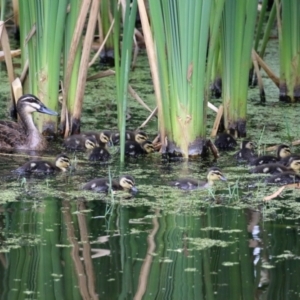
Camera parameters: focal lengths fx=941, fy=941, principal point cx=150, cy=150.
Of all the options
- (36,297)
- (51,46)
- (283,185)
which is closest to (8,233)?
(36,297)

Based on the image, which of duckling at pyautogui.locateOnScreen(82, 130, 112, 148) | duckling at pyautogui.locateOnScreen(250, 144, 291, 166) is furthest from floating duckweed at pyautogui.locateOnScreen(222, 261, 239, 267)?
duckling at pyautogui.locateOnScreen(82, 130, 112, 148)

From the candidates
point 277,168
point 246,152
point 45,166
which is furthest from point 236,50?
point 45,166

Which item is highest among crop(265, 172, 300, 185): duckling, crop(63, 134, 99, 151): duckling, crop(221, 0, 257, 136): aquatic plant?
crop(221, 0, 257, 136): aquatic plant

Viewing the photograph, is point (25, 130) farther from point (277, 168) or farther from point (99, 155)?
point (277, 168)

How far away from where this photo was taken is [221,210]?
5852mm

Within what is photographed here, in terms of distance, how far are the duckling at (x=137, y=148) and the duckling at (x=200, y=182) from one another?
41.6 inches

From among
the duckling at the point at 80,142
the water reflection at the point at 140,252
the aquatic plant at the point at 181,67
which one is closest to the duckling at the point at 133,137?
the duckling at the point at 80,142

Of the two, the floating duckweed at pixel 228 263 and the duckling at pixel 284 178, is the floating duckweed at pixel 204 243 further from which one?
the duckling at pixel 284 178

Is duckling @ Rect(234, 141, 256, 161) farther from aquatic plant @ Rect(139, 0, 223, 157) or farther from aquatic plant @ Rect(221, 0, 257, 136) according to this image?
aquatic plant @ Rect(221, 0, 257, 136)

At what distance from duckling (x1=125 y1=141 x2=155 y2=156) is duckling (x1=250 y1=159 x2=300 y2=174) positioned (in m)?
0.98

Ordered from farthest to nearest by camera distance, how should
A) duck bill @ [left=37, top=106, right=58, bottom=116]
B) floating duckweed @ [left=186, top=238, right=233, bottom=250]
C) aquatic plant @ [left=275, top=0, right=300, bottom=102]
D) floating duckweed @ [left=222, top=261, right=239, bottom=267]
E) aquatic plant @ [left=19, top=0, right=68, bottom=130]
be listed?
aquatic plant @ [left=275, top=0, right=300, bottom=102] < duck bill @ [left=37, top=106, right=58, bottom=116] < aquatic plant @ [left=19, top=0, right=68, bottom=130] < floating duckweed @ [left=186, top=238, right=233, bottom=250] < floating duckweed @ [left=222, top=261, right=239, bottom=267]

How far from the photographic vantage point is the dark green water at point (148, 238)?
4.49 metres

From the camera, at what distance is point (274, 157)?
725 centimetres

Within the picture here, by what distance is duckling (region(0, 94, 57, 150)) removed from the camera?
784cm
